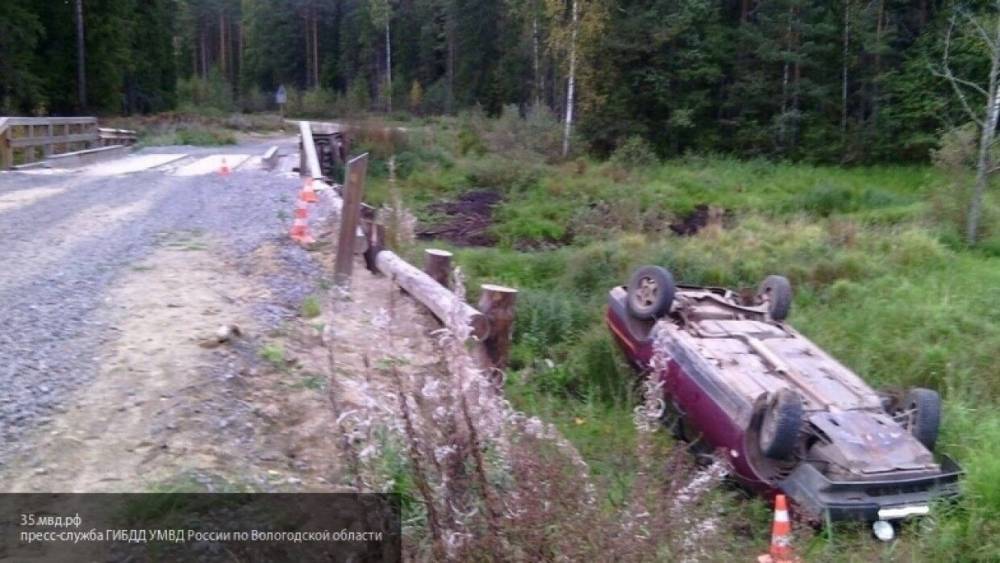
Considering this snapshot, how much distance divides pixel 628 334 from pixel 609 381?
933 millimetres

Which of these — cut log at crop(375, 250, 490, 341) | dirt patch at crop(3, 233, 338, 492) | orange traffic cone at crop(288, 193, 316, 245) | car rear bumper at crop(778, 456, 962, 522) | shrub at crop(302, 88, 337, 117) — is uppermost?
shrub at crop(302, 88, 337, 117)

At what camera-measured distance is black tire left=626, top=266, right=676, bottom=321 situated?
9859 mm

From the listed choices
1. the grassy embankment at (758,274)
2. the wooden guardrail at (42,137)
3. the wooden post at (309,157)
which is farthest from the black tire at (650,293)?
the wooden guardrail at (42,137)

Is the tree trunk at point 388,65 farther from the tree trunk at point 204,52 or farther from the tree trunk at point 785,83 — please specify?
the tree trunk at point 785,83

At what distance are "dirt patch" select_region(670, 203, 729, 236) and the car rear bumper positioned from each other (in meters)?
12.6

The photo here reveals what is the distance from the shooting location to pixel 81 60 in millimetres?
37781

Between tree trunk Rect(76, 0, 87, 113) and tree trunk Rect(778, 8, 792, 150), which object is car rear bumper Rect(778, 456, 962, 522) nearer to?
tree trunk Rect(778, 8, 792, 150)

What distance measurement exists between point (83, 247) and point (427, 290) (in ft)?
13.3

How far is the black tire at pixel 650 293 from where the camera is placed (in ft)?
32.3

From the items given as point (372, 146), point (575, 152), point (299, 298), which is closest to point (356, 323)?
point (299, 298)

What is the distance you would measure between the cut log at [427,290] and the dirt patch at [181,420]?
1.32 m

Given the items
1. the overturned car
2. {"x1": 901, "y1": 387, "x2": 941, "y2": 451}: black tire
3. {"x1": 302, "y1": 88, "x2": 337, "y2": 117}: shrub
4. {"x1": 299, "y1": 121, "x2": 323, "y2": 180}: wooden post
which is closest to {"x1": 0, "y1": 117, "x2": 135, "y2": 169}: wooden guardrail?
{"x1": 299, "y1": 121, "x2": 323, "y2": 180}: wooden post

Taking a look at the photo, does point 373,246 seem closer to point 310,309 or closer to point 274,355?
point 310,309

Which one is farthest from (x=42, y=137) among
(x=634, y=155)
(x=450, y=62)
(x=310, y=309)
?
(x=450, y=62)
